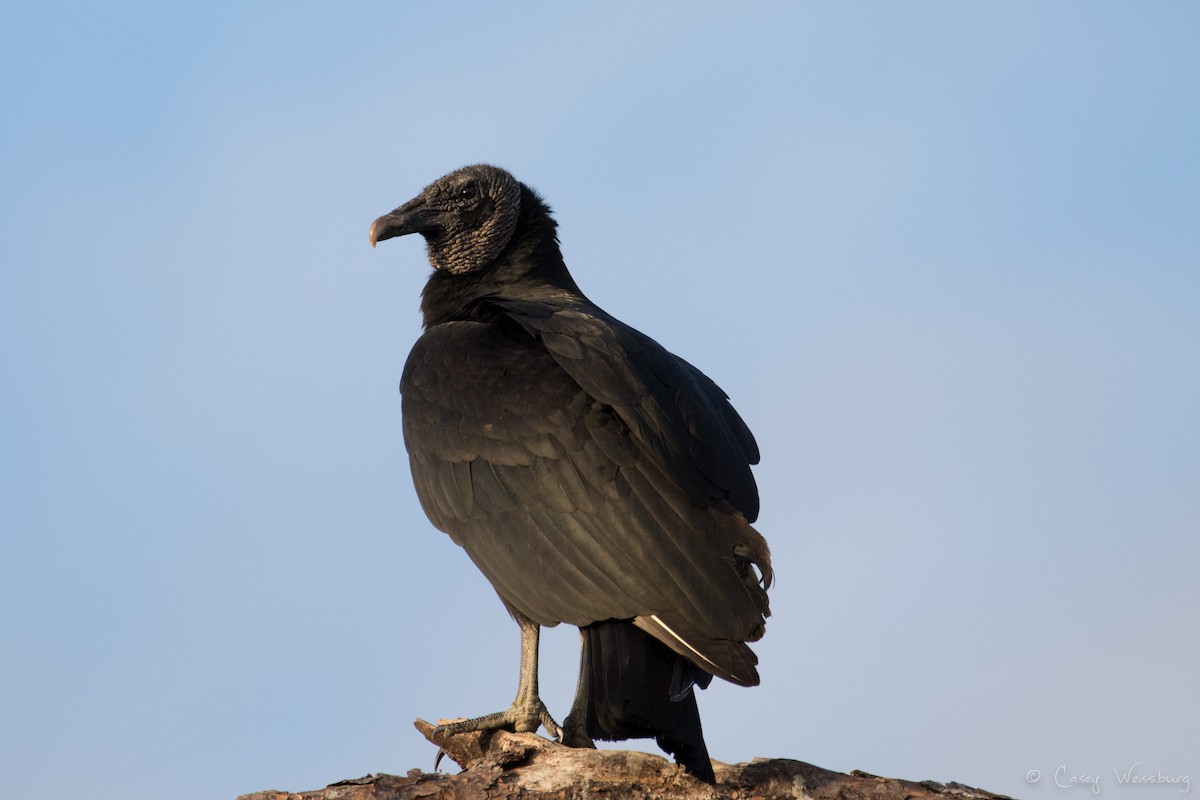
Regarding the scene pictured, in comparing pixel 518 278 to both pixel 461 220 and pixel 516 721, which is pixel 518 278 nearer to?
pixel 461 220

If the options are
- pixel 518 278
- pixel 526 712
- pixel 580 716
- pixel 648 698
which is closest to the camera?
pixel 648 698

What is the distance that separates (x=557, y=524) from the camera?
428 cm

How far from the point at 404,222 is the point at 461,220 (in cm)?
25

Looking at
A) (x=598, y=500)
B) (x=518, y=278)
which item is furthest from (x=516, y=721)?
(x=518, y=278)

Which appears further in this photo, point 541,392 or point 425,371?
point 425,371

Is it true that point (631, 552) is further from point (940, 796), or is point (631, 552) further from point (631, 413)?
point (940, 796)

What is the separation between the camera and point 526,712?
14.8ft

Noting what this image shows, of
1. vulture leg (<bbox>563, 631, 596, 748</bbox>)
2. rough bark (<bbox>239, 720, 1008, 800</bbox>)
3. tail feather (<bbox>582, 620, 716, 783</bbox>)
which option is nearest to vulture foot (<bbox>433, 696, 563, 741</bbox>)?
vulture leg (<bbox>563, 631, 596, 748</bbox>)

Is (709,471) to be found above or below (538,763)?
above

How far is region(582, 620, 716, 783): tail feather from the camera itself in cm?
384

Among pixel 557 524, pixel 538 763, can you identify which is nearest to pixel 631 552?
pixel 557 524

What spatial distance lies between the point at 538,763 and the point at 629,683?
1.36 feet

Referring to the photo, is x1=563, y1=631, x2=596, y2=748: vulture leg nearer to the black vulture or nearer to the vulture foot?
the black vulture

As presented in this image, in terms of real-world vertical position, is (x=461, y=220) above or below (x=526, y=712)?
above
